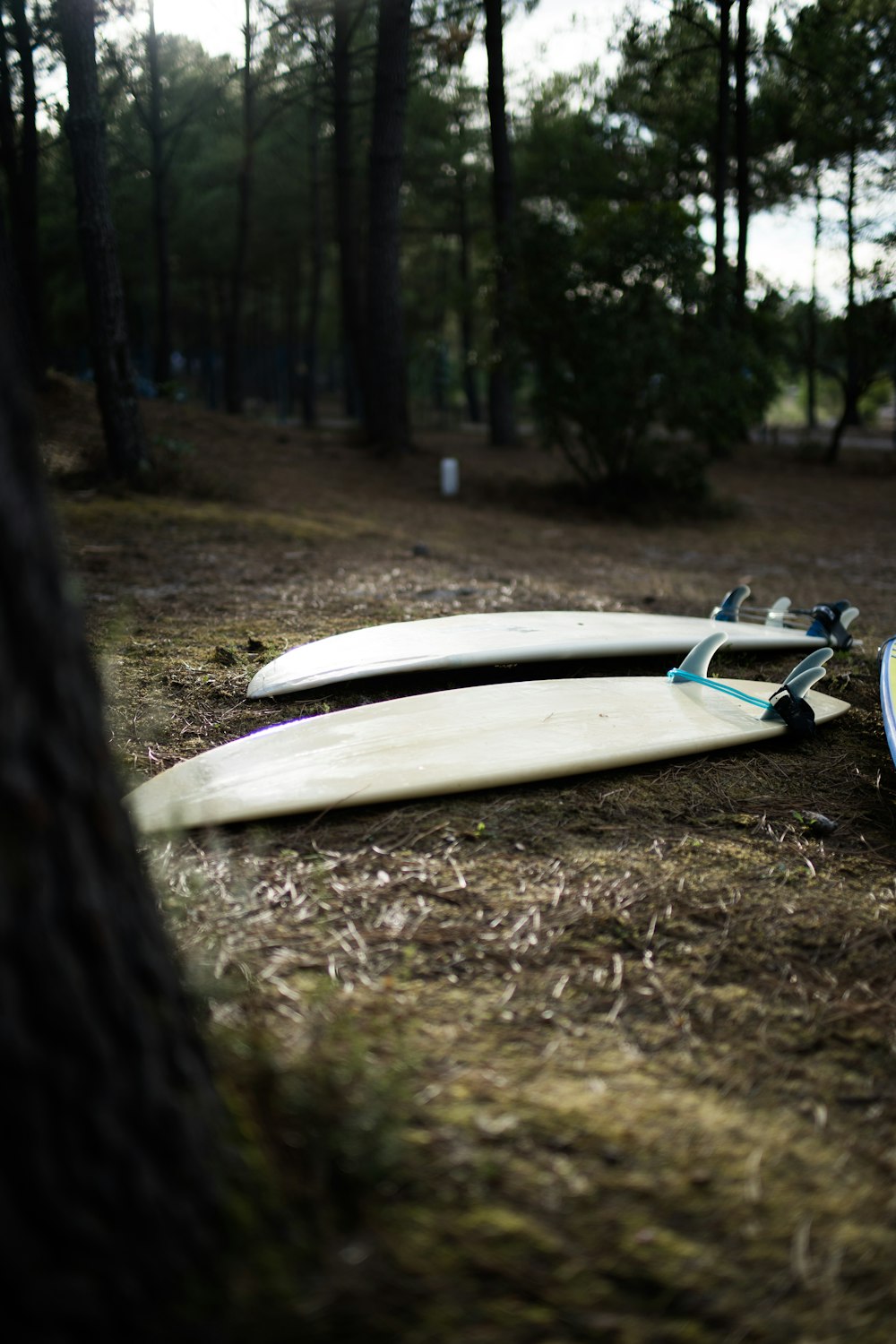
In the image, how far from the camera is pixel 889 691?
9.99ft

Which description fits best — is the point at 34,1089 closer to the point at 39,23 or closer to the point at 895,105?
the point at 39,23

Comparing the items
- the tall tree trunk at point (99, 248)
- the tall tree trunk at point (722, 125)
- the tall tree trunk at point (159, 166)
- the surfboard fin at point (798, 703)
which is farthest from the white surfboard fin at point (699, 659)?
the tall tree trunk at point (159, 166)

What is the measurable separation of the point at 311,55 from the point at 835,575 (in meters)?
11.6

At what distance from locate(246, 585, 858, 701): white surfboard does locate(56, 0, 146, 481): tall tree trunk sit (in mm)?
5117

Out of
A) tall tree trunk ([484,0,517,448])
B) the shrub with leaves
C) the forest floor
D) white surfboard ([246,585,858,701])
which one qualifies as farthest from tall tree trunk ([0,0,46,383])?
the forest floor

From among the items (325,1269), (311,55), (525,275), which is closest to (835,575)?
(525,275)

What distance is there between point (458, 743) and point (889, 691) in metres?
1.52

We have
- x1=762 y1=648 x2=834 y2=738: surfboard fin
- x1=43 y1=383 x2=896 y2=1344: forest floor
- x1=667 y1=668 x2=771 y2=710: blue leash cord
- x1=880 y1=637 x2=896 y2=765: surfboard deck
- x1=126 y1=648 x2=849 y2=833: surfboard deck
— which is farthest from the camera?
x1=667 y1=668 x2=771 y2=710: blue leash cord

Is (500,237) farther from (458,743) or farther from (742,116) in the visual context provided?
(458,743)

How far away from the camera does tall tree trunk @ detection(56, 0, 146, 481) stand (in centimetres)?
683

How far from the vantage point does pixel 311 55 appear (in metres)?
13.4

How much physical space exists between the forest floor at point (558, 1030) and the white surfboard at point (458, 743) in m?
0.06

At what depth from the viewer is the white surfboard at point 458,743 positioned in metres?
2.24

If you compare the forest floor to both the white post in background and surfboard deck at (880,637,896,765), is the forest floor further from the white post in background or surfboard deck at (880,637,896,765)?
the white post in background
